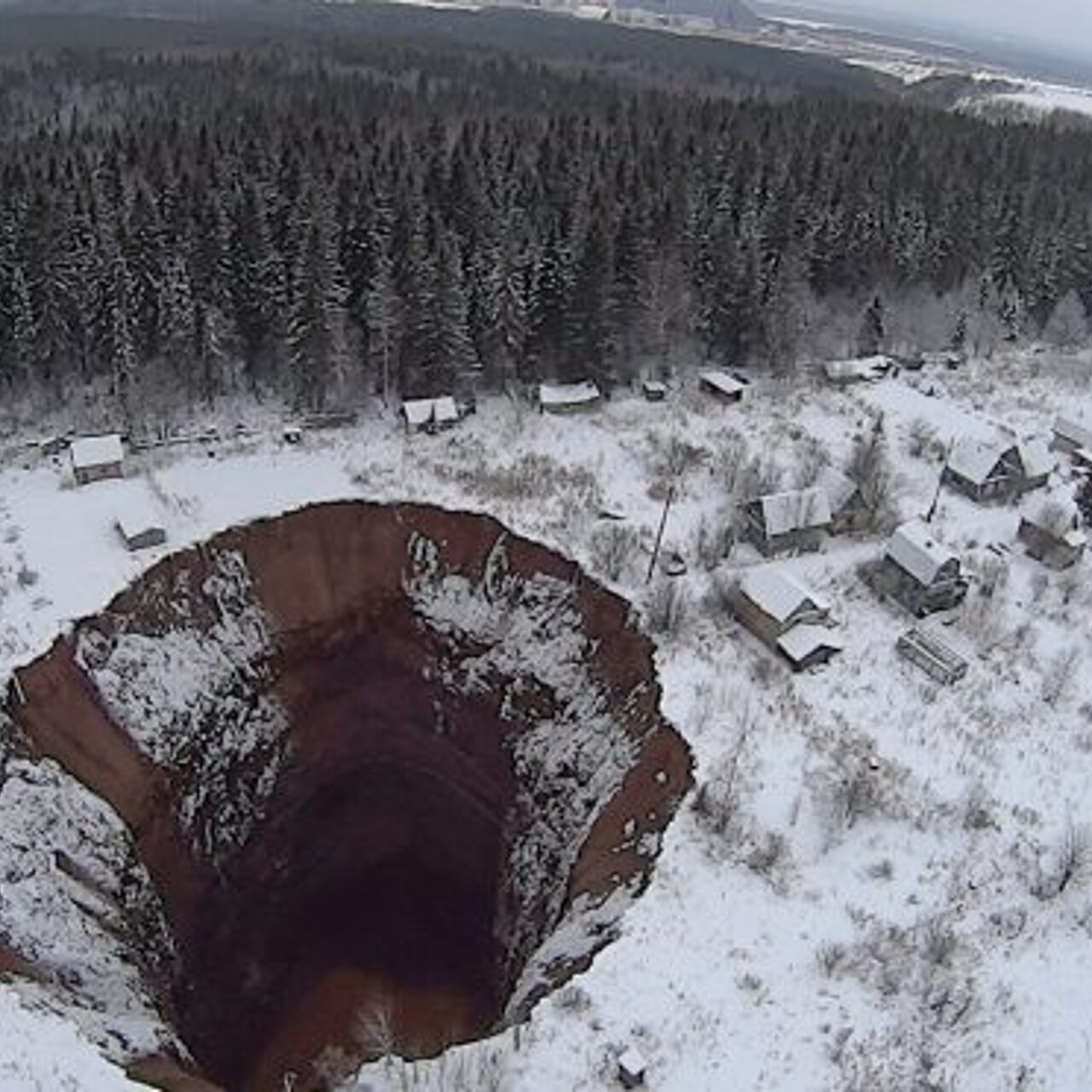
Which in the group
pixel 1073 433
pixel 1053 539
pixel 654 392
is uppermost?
pixel 1053 539

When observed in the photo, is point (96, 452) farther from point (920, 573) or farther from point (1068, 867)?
point (1068, 867)

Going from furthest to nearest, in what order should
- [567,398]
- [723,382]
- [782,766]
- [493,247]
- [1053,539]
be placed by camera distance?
[723,382] → [493,247] → [567,398] → [1053,539] → [782,766]

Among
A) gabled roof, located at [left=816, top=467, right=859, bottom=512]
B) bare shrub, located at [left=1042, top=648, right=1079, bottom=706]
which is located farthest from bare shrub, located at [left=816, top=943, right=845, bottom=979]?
gabled roof, located at [left=816, top=467, right=859, bottom=512]

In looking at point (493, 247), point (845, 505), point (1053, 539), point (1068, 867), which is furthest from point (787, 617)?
point (493, 247)

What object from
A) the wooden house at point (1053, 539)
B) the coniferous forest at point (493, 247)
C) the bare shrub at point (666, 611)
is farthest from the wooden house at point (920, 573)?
the coniferous forest at point (493, 247)

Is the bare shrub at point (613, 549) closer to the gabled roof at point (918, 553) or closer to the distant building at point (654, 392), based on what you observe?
the gabled roof at point (918, 553)

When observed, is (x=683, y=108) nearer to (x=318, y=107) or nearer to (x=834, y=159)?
(x=834, y=159)

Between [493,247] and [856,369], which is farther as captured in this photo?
[856,369]

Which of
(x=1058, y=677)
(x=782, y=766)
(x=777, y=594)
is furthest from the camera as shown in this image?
(x=777, y=594)
